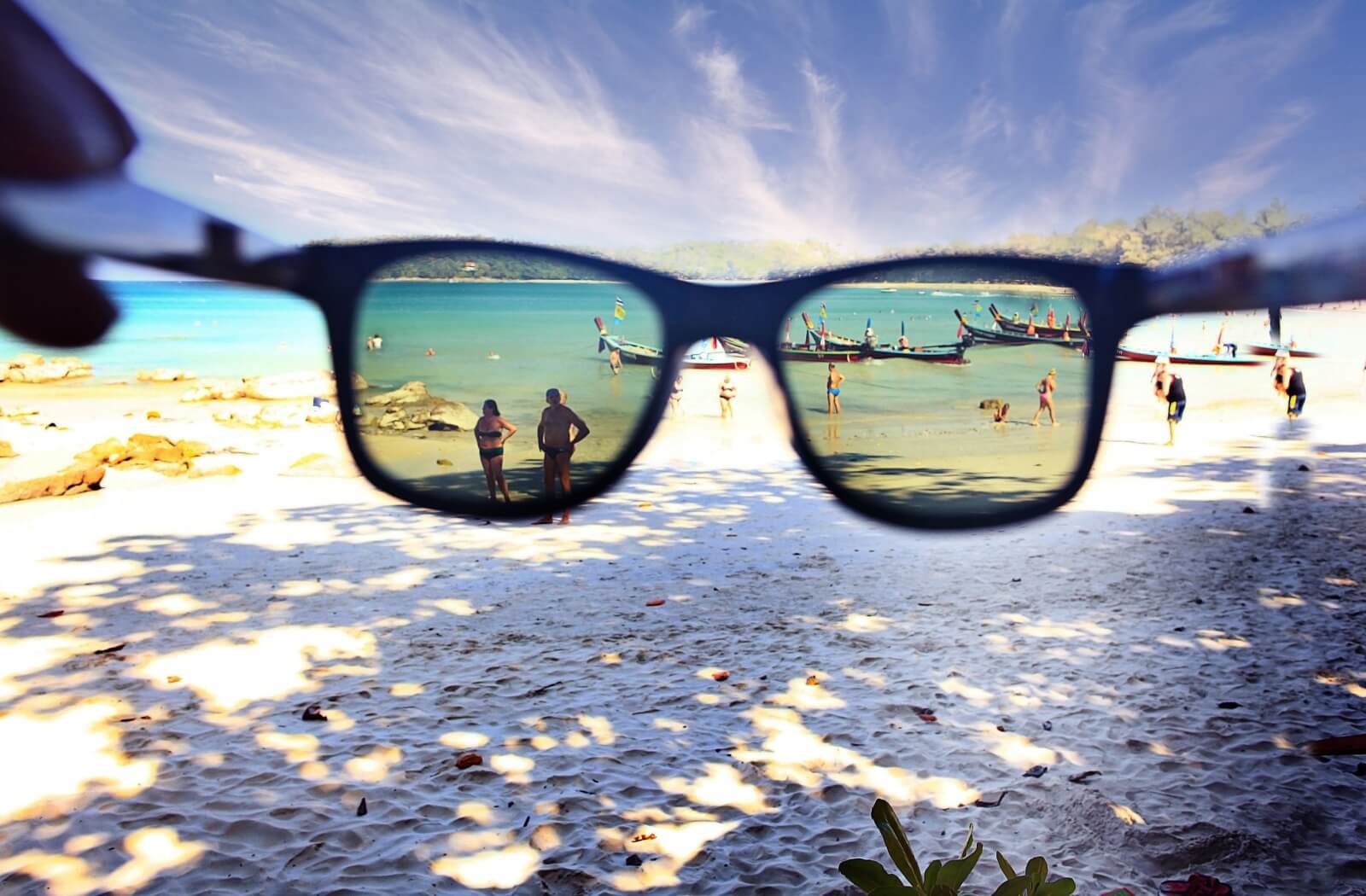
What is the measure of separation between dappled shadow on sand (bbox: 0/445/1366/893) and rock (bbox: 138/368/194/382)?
14.8m

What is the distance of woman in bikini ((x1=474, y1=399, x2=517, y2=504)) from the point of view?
157 cm

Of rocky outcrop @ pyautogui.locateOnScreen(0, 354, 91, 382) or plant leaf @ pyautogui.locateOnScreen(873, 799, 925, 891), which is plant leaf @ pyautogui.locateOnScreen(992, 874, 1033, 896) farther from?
rocky outcrop @ pyautogui.locateOnScreen(0, 354, 91, 382)

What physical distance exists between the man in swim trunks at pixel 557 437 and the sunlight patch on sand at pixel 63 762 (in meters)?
1.86

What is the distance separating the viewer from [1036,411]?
1760mm

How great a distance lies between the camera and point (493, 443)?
63.3 inches

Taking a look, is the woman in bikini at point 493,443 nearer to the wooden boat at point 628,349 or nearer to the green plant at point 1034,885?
the wooden boat at point 628,349

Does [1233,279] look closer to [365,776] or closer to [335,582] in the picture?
[365,776]

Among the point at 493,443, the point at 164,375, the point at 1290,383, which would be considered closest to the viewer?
the point at 493,443

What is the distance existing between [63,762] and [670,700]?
6.89 feet

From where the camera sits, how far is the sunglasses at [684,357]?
146cm

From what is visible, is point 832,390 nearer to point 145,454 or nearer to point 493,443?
point 493,443

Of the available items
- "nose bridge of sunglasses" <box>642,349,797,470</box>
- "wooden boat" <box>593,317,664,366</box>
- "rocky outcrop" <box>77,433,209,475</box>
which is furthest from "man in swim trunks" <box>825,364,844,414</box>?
"rocky outcrop" <box>77,433,209,475</box>

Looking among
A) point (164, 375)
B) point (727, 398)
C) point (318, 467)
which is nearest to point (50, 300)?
point (318, 467)

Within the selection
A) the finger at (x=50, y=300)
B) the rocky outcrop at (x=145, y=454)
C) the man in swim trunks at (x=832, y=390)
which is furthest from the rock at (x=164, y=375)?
the man in swim trunks at (x=832, y=390)
